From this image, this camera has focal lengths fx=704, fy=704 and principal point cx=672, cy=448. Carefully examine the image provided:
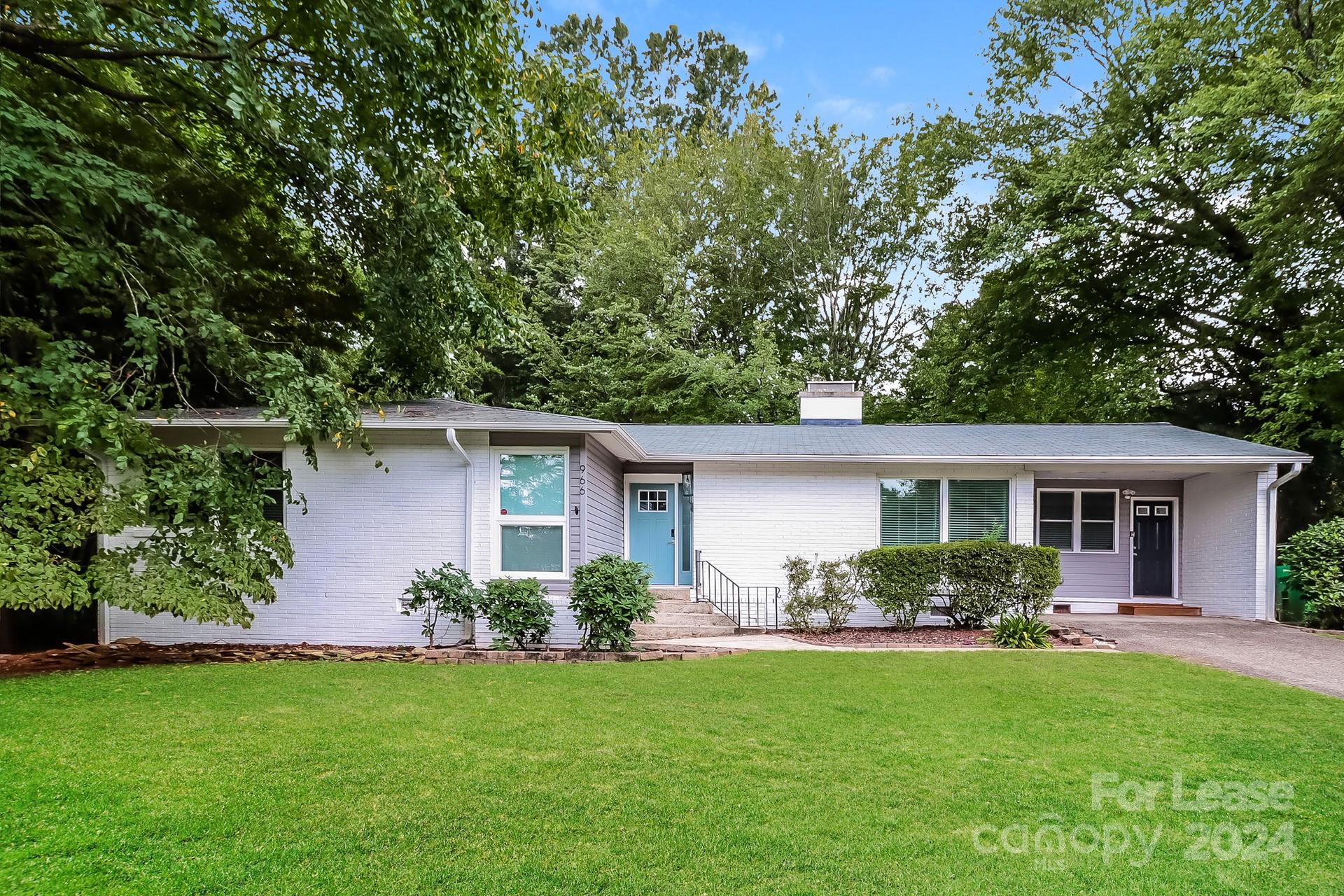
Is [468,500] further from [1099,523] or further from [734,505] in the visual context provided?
[1099,523]

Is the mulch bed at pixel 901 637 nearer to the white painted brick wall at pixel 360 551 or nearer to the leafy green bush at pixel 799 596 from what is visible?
the leafy green bush at pixel 799 596

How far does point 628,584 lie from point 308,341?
22.6 feet

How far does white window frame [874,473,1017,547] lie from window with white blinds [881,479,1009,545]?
0.01m

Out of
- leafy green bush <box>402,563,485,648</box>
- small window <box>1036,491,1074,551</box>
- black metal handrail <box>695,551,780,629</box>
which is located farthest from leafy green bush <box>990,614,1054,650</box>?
leafy green bush <box>402,563,485,648</box>

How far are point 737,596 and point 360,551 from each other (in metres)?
5.70

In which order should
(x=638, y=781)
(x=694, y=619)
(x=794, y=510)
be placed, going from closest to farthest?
(x=638, y=781)
(x=694, y=619)
(x=794, y=510)

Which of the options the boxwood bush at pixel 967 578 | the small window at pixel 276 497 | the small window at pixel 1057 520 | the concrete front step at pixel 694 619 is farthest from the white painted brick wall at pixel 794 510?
the small window at pixel 276 497

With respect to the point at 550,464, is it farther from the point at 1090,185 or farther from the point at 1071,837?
the point at 1090,185

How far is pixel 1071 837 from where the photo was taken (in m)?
3.44

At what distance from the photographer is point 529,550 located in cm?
968

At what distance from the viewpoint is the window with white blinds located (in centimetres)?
1165

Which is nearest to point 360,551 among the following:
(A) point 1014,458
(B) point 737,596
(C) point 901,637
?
(B) point 737,596

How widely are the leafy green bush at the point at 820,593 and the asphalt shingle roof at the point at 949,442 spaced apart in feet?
5.90

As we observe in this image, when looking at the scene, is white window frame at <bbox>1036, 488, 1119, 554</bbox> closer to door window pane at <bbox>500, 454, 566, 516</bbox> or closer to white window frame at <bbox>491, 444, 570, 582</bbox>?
white window frame at <bbox>491, 444, 570, 582</bbox>
